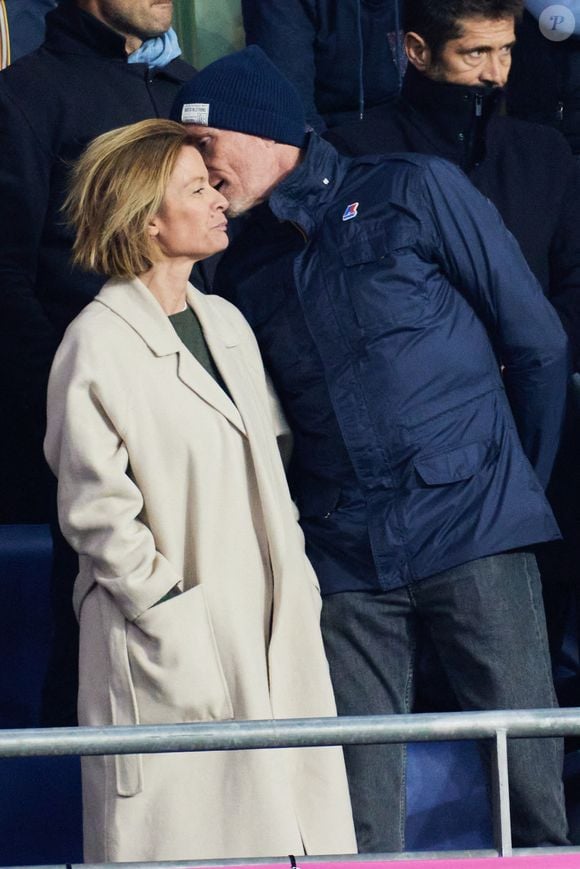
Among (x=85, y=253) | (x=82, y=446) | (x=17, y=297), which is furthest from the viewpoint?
(x=17, y=297)

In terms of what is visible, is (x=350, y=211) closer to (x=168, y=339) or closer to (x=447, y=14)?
(x=168, y=339)

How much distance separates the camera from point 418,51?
3.77 meters

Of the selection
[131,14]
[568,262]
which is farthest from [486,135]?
[131,14]

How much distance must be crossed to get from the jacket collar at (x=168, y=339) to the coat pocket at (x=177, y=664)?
354mm

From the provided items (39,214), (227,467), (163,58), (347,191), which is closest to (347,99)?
(163,58)

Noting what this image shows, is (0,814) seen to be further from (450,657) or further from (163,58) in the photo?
(163,58)

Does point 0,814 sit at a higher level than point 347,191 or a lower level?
lower

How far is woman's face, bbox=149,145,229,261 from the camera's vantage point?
10.4 ft

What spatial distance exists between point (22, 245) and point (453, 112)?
101 cm

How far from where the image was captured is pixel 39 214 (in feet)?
12.5

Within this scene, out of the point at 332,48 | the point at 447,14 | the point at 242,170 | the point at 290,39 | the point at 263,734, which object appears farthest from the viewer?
the point at 332,48

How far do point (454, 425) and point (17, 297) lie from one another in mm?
1121

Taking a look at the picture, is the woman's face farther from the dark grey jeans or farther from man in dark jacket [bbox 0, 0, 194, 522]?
the dark grey jeans

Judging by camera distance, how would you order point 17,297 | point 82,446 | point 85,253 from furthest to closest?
1. point 17,297
2. point 85,253
3. point 82,446
